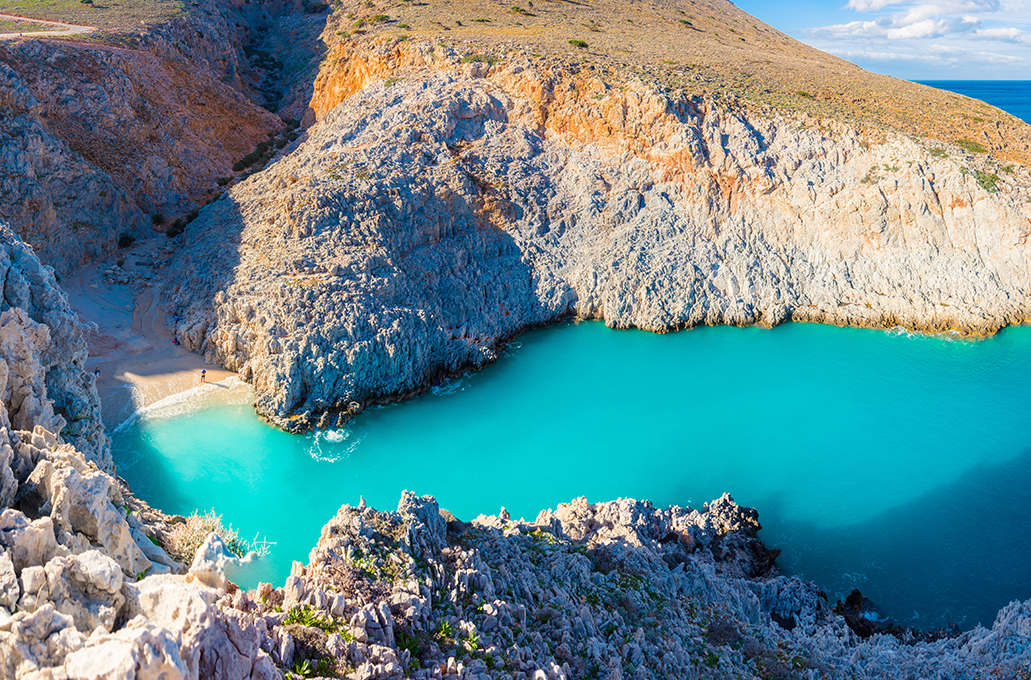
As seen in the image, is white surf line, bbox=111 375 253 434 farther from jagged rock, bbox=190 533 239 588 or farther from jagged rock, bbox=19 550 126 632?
jagged rock, bbox=19 550 126 632

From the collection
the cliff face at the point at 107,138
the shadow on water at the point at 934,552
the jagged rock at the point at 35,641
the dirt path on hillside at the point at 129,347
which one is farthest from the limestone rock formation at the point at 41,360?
the shadow on water at the point at 934,552

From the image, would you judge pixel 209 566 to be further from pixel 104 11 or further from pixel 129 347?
pixel 104 11

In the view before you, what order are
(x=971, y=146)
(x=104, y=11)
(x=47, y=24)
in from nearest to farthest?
(x=971, y=146) → (x=47, y=24) → (x=104, y=11)

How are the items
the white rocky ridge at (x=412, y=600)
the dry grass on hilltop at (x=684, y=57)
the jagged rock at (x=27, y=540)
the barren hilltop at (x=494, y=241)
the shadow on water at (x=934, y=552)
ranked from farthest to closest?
the dry grass on hilltop at (x=684, y=57) < the shadow on water at (x=934, y=552) < the barren hilltop at (x=494, y=241) < the jagged rock at (x=27, y=540) < the white rocky ridge at (x=412, y=600)

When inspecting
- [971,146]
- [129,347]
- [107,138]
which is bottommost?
[129,347]

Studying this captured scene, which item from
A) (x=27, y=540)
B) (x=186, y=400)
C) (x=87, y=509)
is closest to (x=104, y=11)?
(x=186, y=400)

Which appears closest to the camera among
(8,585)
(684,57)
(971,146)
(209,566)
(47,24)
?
(8,585)

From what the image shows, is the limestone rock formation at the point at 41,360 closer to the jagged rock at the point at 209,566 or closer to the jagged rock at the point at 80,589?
the jagged rock at the point at 209,566
